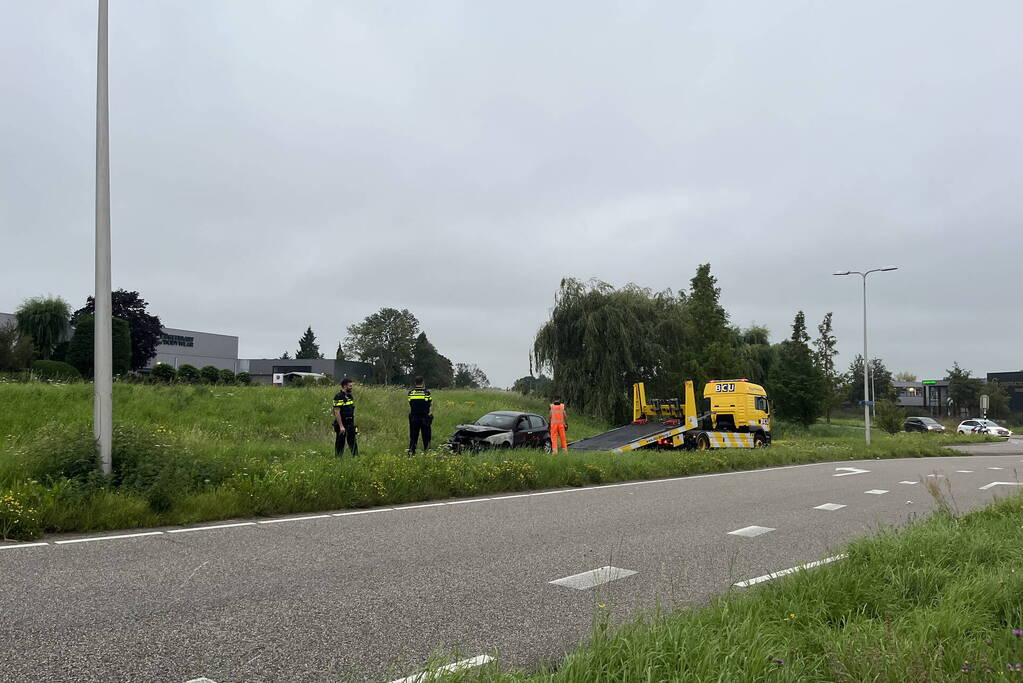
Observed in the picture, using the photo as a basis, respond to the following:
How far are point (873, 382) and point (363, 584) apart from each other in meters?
93.3

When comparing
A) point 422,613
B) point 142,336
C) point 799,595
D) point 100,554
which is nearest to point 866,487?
point 799,595

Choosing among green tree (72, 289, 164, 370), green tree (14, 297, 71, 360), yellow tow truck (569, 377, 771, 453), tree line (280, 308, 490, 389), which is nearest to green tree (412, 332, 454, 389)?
tree line (280, 308, 490, 389)

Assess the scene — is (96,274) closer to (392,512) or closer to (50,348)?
(392,512)

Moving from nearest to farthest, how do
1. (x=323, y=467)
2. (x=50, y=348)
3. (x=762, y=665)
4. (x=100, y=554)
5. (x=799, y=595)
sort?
1. (x=762, y=665)
2. (x=799, y=595)
3. (x=100, y=554)
4. (x=323, y=467)
5. (x=50, y=348)

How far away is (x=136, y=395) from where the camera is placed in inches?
903

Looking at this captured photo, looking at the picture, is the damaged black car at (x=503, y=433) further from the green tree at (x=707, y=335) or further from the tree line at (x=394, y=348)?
the tree line at (x=394, y=348)

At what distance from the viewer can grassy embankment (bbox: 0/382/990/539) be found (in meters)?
7.96

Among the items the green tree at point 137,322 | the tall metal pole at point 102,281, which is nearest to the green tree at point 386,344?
the green tree at point 137,322

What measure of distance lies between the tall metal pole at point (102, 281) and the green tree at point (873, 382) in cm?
7714

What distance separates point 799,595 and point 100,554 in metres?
5.73

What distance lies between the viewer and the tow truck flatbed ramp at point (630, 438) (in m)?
21.4

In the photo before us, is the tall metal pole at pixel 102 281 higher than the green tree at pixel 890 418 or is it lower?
higher

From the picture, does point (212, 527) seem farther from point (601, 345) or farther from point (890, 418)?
point (890, 418)

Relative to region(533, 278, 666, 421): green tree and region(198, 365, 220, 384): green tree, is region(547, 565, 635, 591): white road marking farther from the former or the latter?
region(198, 365, 220, 384): green tree
